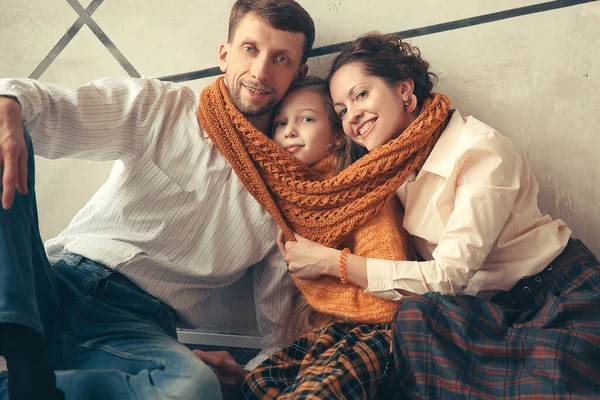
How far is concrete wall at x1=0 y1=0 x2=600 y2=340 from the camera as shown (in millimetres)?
1393

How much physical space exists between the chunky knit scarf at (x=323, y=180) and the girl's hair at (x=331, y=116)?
6 cm

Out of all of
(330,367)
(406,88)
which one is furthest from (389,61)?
(330,367)

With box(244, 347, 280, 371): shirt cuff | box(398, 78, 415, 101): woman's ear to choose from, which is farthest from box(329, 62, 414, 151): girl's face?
box(244, 347, 280, 371): shirt cuff

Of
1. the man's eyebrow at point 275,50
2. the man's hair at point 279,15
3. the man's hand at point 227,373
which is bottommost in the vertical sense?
the man's hand at point 227,373

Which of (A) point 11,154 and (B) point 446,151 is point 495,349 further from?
(A) point 11,154

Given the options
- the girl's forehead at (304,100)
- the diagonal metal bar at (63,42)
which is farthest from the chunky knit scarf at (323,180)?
the diagonal metal bar at (63,42)

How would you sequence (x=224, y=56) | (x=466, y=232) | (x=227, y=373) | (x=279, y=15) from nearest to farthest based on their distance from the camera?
(x=466, y=232) < (x=227, y=373) < (x=279, y=15) < (x=224, y=56)

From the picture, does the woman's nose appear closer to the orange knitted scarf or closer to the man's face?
the orange knitted scarf

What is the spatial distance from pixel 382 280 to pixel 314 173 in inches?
12.5

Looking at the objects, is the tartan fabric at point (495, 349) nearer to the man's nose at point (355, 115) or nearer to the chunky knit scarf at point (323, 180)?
the chunky knit scarf at point (323, 180)

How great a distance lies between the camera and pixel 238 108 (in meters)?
1.38

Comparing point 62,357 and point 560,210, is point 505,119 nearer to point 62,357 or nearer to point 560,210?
point 560,210

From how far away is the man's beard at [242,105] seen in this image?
1368 mm

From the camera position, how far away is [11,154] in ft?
3.15
